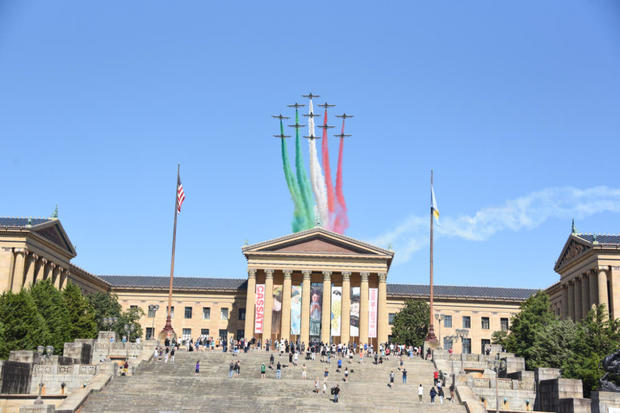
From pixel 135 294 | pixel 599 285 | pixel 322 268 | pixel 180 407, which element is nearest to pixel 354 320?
pixel 322 268

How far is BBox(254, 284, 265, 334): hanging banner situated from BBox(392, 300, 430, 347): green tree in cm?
1643

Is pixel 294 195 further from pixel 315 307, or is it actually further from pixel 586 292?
pixel 586 292

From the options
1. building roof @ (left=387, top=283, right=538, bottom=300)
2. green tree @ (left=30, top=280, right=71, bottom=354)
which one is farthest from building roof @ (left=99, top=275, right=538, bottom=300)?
green tree @ (left=30, top=280, right=71, bottom=354)

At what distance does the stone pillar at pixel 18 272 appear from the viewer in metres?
78.9

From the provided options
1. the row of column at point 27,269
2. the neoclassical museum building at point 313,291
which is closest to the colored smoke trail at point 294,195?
the neoclassical museum building at point 313,291

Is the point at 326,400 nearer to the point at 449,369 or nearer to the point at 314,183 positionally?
the point at 449,369

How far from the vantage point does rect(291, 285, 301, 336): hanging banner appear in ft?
296

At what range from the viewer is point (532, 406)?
53.6 m

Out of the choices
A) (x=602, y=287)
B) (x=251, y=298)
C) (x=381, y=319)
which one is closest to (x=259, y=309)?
(x=251, y=298)

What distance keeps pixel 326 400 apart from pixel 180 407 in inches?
373

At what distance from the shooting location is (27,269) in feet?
267

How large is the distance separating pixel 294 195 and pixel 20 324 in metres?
48.4

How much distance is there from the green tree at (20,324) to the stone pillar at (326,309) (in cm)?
3373

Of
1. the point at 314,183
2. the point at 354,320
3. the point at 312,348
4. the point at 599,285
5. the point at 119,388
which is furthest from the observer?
the point at 314,183
